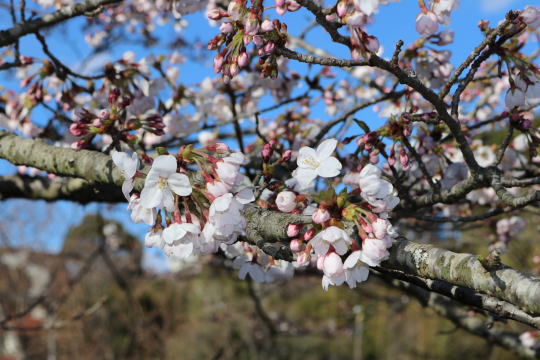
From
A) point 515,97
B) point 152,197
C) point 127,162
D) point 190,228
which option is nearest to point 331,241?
point 190,228

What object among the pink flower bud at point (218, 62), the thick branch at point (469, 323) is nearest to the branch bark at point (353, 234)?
the pink flower bud at point (218, 62)

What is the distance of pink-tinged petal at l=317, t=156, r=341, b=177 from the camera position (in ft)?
4.61

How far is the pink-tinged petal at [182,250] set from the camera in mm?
1341

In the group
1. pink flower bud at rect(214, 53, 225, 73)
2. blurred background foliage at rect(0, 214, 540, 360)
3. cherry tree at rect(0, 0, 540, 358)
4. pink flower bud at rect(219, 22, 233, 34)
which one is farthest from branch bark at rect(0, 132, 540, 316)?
blurred background foliage at rect(0, 214, 540, 360)

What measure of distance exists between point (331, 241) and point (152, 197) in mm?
486

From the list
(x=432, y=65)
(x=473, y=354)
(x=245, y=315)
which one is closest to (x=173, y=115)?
(x=432, y=65)

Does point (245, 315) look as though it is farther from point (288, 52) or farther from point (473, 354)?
point (288, 52)

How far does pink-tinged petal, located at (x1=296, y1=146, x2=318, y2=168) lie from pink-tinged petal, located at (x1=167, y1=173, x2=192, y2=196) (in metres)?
0.36

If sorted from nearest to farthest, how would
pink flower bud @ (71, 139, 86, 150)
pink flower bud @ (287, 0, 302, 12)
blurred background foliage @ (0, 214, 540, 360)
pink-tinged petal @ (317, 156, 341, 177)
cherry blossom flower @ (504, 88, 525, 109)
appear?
pink-tinged petal @ (317, 156, 341, 177) < pink flower bud @ (287, 0, 302, 12) < cherry blossom flower @ (504, 88, 525, 109) < pink flower bud @ (71, 139, 86, 150) < blurred background foliage @ (0, 214, 540, 360)

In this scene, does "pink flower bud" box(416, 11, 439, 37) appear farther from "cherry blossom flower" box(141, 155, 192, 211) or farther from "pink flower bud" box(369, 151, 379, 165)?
"cherry blossom flower" box(141, 155, 192, 211)

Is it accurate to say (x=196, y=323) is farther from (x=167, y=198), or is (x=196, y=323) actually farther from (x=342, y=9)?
(x=342, y=9)

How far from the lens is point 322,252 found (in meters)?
1.27

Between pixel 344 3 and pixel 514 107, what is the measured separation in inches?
37.5

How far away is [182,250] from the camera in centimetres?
134
